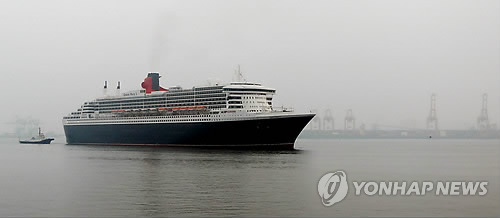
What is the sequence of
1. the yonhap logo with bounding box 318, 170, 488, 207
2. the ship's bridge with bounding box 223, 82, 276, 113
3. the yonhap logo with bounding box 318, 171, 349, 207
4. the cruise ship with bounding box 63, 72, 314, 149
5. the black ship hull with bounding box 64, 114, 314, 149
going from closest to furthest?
the yonhap logo with bounding box 318, 171, 349, 207 < the yonhap logo with bounding box 318, 170, 488, 207 < the black ship hull with bounding box 64, 114, 314, 149 < the cruise ship with bounding box 63, 72, 314, 149 < the ship's bridge with bounding box 223, 82, 276, 113

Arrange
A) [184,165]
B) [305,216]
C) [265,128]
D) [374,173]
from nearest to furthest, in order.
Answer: [305,216], [374,173], [184,165], [265,128]

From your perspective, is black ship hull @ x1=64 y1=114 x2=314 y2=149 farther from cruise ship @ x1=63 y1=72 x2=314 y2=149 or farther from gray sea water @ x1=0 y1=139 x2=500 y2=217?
gray sea water @ x1=0 y1=139 x2=500 y2=217

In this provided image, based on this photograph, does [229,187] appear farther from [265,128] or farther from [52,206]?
[265,128]

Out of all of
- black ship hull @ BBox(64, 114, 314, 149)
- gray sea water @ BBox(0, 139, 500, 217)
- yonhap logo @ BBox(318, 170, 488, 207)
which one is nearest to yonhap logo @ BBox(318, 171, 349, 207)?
yonhap logo @ BBox(318, 170, 488, 207)

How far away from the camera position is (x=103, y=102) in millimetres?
91625

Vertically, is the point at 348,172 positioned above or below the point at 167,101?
below

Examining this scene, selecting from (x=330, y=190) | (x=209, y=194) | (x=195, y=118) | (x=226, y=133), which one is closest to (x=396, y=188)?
(x=330, y=190)

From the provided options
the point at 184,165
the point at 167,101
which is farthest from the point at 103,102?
the point at 184,165

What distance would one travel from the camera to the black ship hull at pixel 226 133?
65.7 meters

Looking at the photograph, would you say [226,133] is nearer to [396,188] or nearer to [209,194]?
[396,188]

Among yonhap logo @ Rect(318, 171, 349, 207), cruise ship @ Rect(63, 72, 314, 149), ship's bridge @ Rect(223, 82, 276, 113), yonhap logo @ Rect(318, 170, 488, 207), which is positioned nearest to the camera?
yonhap logo @ Rect(318, 171, 349, 207)

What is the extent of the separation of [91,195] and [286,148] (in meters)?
43.9

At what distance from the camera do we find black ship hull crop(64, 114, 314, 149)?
65.7 m

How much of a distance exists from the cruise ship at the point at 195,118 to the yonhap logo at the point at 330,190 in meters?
30.0
